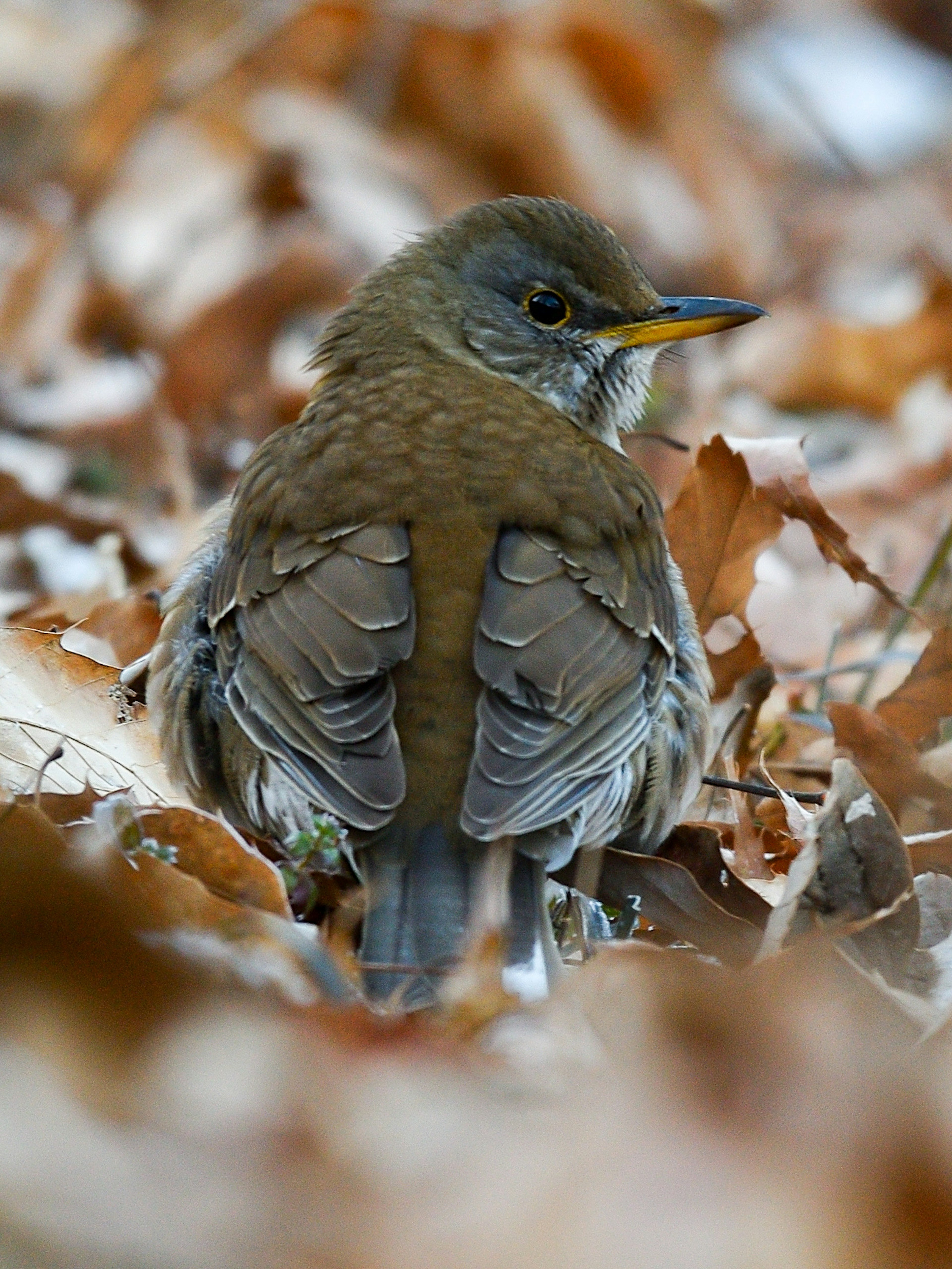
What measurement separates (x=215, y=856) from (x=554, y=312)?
2.18 meters

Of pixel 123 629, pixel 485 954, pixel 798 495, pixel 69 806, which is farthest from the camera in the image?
pixel 123 629

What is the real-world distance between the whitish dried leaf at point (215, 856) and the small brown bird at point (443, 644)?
0.20m

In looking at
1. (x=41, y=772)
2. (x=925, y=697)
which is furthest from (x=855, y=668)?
(x=41, y=772)

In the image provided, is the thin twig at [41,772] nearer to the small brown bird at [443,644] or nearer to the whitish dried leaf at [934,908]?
the small brown bird at [443,644]

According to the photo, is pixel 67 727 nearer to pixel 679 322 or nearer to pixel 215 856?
pixel 215 856

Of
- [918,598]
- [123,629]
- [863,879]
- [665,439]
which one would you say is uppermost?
[863,879]

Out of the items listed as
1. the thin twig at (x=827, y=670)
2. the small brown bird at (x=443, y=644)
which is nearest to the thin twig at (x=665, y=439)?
the small brown bird at (x=443, y=644)

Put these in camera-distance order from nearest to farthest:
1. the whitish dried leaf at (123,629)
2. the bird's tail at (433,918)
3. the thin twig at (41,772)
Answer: the bird's tail at (433,918), the thin twig at (41,772), the whitish dried leaf at (123,629)

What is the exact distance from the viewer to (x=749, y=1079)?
2.36 metres

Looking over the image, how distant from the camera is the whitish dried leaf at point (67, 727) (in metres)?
3.93

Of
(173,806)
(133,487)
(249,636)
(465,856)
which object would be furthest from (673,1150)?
(133,487)

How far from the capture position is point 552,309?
4.96 metres

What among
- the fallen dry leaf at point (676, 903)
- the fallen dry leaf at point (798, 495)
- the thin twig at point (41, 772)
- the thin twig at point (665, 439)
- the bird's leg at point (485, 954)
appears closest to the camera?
the bird's leg at point (485, 954)

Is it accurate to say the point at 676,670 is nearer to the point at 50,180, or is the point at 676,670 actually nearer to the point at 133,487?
the point at 133,487
